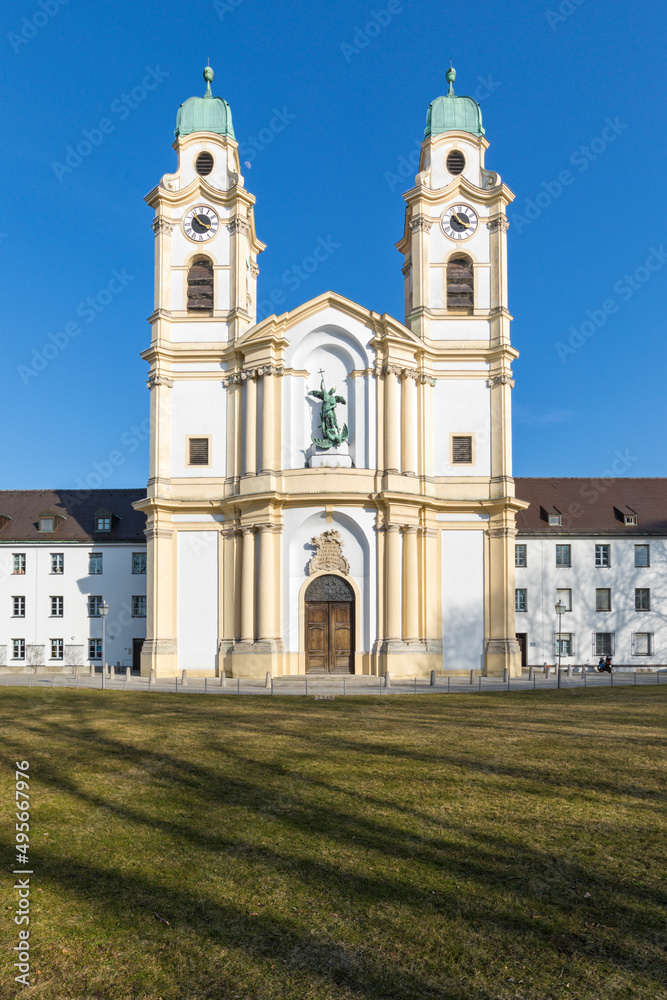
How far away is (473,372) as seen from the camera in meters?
44.5

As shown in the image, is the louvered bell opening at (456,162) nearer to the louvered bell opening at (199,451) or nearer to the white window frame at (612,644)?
the louvered bell opening at (199,451)

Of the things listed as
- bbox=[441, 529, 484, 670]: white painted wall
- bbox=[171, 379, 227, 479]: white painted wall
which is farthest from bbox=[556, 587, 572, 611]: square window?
bbox=[171, 379, 227, 479]: white painted wall

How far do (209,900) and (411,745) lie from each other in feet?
32.1

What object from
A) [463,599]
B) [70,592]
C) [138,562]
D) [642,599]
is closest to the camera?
[463,599]

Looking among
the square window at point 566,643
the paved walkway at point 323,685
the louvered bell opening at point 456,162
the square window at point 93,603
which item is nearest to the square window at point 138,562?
the square window at point 93,603

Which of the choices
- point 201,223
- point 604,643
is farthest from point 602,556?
point 201,223

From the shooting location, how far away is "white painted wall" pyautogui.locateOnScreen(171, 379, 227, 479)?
1736 inches

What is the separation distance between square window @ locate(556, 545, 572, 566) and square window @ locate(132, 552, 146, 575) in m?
26.6

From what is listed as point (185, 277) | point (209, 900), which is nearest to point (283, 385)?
point (185, 277)

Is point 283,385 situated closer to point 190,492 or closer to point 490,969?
point 190,492

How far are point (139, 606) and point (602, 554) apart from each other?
1177 inches

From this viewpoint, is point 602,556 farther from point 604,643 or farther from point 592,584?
point 604,643

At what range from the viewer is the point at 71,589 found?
53188mm

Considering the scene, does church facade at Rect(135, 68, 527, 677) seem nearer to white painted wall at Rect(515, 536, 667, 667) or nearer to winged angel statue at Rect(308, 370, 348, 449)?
winged angel statue at Rect(308, 370, 348, 449)
